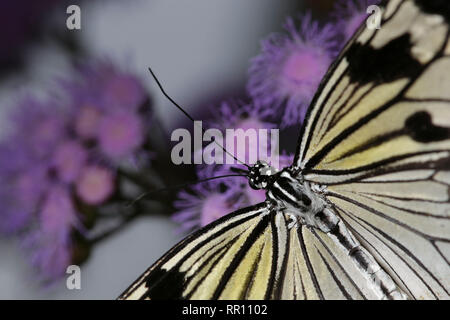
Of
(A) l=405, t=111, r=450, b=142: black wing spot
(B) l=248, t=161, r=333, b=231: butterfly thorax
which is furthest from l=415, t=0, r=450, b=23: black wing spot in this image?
(B) l=248, t=161, r=333, b=231: butterfly thorax

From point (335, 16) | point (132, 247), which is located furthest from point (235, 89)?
point (132, 247)

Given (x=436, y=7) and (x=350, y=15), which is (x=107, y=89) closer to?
(x=350, y=15)

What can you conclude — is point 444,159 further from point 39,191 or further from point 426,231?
point 39,191

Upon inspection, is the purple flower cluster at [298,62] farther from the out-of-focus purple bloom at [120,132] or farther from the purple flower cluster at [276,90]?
the out-of-focus purple bloom at [120,132]

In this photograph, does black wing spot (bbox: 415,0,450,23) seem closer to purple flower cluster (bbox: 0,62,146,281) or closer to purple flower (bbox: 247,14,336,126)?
purple flower (bbox: 247,14,336,126)

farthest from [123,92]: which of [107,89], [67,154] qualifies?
[67,154]

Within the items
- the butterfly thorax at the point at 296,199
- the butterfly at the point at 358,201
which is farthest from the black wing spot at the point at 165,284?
the butterfly thorax at the point at 296,199
